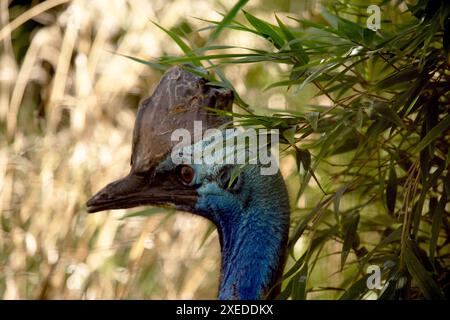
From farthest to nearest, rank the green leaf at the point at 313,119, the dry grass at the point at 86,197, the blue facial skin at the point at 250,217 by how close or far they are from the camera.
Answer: the dry grass at the point at 86,197 < the blue facial skin at the point at 250,217 < the green leaf at the point at 313,119

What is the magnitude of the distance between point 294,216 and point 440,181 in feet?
1.42

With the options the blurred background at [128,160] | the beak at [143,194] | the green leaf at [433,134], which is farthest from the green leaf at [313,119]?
the beak at [143,194]

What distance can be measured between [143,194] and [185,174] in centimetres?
10

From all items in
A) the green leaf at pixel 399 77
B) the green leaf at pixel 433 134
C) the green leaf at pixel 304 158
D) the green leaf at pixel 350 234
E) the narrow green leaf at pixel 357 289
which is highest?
the green leaf at pixel 399 77

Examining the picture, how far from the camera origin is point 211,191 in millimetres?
1989

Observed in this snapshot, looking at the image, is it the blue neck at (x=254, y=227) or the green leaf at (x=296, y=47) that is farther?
the blue neck at (x=254, y=227)

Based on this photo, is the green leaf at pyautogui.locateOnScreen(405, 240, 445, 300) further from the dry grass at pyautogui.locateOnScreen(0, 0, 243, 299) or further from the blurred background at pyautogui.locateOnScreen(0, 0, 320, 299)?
the dry grass at pyautogui.locateOnScreen(0, 0, 243, 299)

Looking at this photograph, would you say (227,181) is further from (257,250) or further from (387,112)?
(387,112)

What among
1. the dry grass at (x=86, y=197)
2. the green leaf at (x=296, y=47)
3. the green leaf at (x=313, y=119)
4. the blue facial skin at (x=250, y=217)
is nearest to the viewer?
the green leaf at (x=313, y=119)

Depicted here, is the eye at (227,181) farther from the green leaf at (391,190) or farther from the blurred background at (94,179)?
the blurred background at (94,179)

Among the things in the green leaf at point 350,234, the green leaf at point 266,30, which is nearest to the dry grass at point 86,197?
the green leaf at point 350,234

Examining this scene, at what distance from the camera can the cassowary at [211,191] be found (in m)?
1.98

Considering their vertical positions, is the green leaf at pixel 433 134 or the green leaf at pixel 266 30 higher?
the green leaf at pixel 266 30

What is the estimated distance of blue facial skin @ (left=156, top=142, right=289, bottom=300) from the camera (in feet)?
6.50
